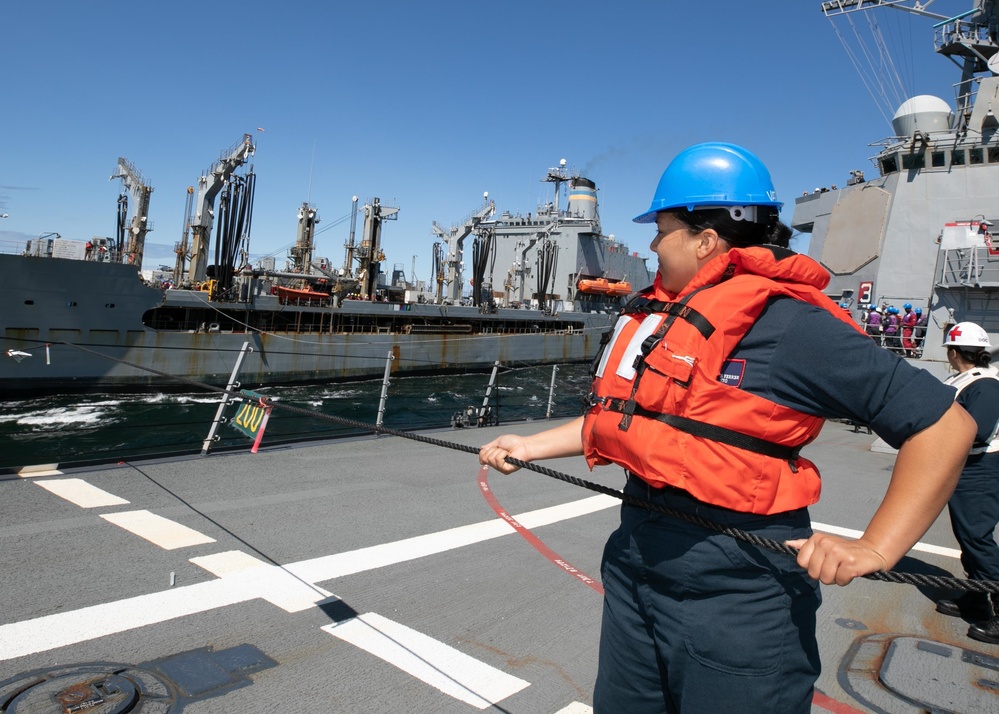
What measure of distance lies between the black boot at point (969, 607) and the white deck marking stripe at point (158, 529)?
4210mm

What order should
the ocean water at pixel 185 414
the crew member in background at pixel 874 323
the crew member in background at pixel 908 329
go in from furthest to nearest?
the crew member in background at pixel 874 323
the crew member in background at pixel 908 329
the ocean water at pixel 185 414

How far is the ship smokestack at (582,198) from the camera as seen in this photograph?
159 feet

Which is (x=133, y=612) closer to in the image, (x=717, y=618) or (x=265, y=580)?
(x=265, y=580)

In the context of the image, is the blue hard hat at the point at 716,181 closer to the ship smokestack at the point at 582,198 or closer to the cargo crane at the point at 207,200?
the cargo crane at the point at 207,200

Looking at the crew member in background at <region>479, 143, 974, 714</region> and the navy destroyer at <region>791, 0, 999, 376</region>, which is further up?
the navy destroyer at <region>791, 0, 999, 376</region>

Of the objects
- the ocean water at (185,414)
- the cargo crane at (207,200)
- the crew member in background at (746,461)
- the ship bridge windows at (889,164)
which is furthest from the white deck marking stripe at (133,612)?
the cargo crane at (207,200)

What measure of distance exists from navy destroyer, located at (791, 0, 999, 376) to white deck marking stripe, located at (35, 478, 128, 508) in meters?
15.0

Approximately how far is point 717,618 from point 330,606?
2.15m

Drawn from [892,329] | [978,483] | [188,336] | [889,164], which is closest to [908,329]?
[892,329]

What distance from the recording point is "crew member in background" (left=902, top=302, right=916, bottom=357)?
14.5 m

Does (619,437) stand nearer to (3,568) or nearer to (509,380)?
(3,568)

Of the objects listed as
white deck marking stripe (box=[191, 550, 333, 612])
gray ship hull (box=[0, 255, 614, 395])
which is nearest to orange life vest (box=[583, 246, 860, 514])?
white deck marking stripe (box=[191, 550, 333, 612])

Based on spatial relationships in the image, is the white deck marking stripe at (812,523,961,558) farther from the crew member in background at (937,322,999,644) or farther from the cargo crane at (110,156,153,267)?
the cargo crane at (110,156,153,267)

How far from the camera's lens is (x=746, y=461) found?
→ 1354 mm
